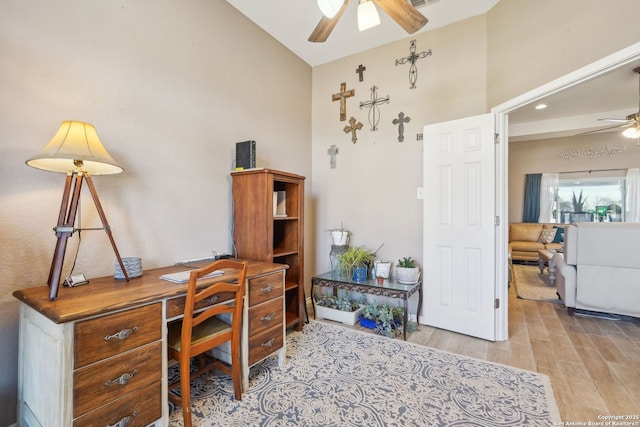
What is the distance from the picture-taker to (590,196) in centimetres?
634

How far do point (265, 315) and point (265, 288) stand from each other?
0.61ft

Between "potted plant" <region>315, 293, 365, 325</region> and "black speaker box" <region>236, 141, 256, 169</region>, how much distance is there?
1678 millimetres

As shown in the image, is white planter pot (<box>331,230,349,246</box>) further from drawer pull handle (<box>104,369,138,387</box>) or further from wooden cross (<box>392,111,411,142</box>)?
drawer pull handle (<box>104,369,138,387</box>)

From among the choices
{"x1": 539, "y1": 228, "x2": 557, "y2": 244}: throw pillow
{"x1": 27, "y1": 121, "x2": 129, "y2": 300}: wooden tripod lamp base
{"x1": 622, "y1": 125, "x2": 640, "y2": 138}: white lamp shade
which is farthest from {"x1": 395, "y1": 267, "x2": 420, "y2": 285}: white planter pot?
{"x1": 539, "y1": 228, "x2": 557, "y2": 244}: throw pillow

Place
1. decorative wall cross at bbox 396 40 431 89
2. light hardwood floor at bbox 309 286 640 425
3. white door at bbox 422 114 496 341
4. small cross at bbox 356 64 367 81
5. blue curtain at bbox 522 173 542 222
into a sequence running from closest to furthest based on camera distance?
light hardwood floor at bbox 309 286 640 425 < white door at bbox 422 114 496 341 < decorative wall cross at bbox 396 40 431 89 < small cross at bbox 356 64 367 81 < blue curtain at bbox 522 173 542 222

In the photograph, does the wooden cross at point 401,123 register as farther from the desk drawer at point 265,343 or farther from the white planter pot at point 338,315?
the desk drawer at point 265,343

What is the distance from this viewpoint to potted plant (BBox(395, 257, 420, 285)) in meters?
2.78

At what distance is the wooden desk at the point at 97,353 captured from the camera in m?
1.08

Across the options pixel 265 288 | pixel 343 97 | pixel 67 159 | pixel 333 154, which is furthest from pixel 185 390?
pixel 343 97

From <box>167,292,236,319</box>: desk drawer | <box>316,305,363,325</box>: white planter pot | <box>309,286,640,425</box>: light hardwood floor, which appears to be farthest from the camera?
<box>316,305,363,325</box>: white planter pot

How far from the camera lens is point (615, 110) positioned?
14.0 feet

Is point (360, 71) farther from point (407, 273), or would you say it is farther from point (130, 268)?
point (130, 268)

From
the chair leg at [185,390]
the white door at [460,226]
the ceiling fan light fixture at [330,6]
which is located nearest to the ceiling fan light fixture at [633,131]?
the white door at [460,226]

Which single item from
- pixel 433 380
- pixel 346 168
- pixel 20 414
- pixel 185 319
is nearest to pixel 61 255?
pixel 185 319
